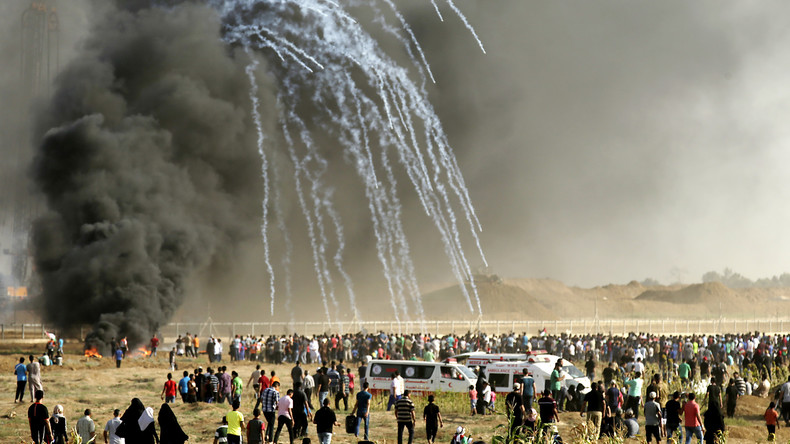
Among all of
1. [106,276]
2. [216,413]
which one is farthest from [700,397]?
[106,276]

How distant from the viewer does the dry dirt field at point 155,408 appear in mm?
21133

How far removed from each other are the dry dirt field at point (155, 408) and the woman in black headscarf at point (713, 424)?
3.44 m

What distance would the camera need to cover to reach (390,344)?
1652 inches

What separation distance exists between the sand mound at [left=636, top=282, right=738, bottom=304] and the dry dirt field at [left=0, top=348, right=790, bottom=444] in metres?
115

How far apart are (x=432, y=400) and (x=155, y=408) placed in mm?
10936

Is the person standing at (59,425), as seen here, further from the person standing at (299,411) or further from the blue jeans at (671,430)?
the blue jeans at (671,430)

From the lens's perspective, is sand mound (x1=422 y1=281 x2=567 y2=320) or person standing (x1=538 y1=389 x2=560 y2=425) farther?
sand mound (x1=422 y1=281 x2=567 y2=320)

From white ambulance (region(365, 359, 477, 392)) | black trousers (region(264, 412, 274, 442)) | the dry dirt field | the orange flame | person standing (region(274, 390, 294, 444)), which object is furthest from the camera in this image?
the orange flame

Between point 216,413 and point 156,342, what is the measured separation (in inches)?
849

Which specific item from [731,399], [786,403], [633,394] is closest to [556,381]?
[633,394]

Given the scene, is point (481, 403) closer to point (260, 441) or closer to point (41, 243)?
point (260, 441)

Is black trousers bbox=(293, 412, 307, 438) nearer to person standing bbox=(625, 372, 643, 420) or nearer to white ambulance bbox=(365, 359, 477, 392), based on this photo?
white ambulance bbox=(365, 359, 477, 392)

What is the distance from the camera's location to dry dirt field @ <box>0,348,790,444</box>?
21133 mm

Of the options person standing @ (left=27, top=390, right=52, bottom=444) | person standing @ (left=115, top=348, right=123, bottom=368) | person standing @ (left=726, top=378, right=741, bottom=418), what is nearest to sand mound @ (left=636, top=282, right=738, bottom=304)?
person standing @ (left=115, top=348, right=123, bottom=368)
